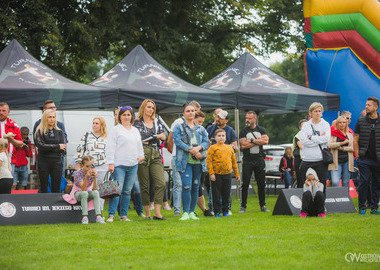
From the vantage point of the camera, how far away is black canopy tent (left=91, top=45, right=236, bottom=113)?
13209 mm

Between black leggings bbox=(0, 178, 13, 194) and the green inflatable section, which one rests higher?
the green inflatable section

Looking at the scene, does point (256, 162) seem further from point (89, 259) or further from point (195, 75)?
point (195, 75)

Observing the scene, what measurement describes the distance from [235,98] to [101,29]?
884 centimetres

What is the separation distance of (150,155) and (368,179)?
3.70 metres

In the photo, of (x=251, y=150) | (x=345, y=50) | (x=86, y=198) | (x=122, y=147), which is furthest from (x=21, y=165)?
(x=345, y=50)

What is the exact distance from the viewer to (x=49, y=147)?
32.1 ft

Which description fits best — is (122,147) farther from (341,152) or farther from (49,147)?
(341,152)

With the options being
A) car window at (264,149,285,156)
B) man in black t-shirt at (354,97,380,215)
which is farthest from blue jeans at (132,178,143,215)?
car window at (264,149,285,156)

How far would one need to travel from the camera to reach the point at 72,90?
12.5m

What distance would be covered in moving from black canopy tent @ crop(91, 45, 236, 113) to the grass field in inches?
174

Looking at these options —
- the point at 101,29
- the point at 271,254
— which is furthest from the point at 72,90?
the point at 101,29

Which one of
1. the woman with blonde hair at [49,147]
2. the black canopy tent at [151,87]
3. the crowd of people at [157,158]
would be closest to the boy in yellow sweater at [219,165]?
the crowd of people at [157,158]

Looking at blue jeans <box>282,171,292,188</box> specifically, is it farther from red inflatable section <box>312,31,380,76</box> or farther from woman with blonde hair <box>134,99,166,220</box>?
woman with blonde hair <box>134,99,166,220</box>

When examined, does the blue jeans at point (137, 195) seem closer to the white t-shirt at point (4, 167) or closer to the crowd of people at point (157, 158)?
the crowd of people at point (157, 158)
